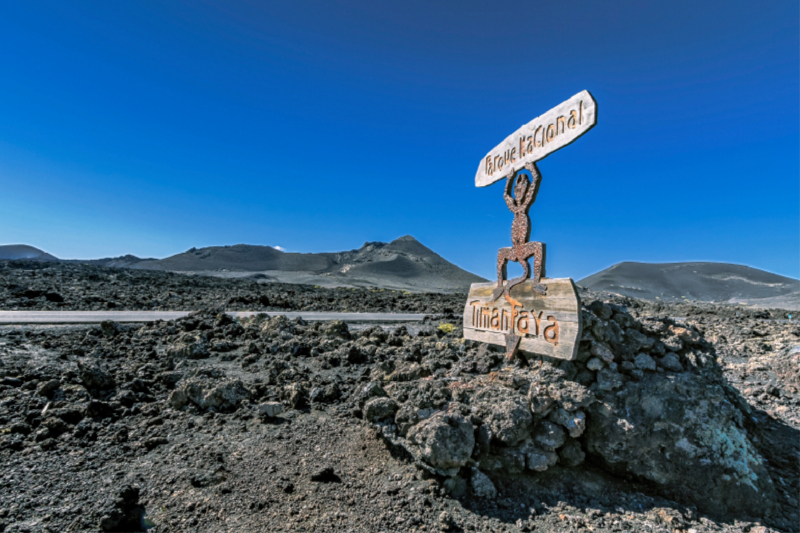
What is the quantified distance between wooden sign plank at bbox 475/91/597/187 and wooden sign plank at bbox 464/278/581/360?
4.76 ft

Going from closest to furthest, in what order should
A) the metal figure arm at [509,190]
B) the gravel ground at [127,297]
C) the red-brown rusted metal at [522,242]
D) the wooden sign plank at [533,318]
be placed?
the wooden sign plank at [533,318]
the red-brown rusted metal at [522,242]
the metal figure arm at [509,190]
the gravel ground at [127,297]

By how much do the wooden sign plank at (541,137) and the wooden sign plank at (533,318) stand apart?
1452 millimetres

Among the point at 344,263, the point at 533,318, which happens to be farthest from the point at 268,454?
the point at 344,263

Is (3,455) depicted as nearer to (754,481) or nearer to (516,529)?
(516,529)

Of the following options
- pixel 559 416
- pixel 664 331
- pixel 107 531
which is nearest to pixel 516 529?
pixel 559 416

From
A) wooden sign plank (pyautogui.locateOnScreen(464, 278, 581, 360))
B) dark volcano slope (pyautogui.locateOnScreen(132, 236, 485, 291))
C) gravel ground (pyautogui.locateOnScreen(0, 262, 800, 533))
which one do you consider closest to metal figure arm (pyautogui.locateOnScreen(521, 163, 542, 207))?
wooden sign plank (pyautogui.locateOnScreen(464, 278, 581, 360))

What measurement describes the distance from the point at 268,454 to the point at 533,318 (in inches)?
122

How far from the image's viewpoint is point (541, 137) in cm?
431

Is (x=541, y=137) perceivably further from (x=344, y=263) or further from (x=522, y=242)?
(x=344, y=263)

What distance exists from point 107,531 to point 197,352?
482 centimetres

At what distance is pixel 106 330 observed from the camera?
8.95 metres

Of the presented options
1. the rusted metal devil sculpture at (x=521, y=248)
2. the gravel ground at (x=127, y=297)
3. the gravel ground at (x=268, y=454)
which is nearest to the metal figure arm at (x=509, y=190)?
the rusted metal devil sculpture at (x=521, y=248)

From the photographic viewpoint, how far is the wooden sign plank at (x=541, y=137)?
12.3 ft

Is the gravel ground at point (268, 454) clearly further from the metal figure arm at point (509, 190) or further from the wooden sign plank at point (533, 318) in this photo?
the metal figure arm at point (509, 190)
